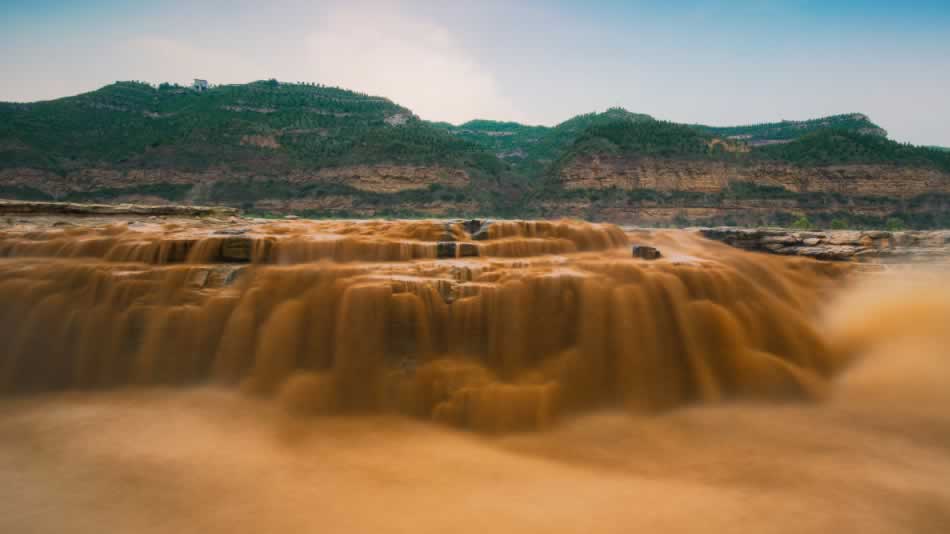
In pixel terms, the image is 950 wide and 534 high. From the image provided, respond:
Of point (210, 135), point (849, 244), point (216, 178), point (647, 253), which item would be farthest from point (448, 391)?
point (210, 135)

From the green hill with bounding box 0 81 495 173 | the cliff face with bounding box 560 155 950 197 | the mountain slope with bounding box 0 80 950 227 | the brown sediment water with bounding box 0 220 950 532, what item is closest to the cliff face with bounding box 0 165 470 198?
the mountain slope with bounding box 0 80 950 227

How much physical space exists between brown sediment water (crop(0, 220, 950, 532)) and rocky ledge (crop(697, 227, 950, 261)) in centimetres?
144

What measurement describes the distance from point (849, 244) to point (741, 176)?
1303 inches

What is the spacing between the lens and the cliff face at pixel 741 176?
33.6m

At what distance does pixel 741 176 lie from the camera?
37.7m

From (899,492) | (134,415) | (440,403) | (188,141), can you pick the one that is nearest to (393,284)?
(440,403)

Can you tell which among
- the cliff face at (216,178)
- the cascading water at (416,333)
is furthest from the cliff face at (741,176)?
the cascading water at (416,333)

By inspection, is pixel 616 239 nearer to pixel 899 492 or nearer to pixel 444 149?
pixel 899 492

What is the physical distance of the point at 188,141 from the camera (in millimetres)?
43219

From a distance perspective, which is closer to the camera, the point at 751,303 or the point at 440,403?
the point at 440,403

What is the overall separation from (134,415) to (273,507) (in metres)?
3.04

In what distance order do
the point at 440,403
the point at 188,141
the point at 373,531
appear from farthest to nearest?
the point at 188,141, the point at 440,403, the point at 373,531

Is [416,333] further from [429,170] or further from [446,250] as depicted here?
[429,170]

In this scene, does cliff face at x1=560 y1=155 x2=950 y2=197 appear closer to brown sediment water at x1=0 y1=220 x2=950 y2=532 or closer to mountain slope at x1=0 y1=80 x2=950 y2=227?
mountain slope at x1=0 y1=80 x2=950 y2=227
